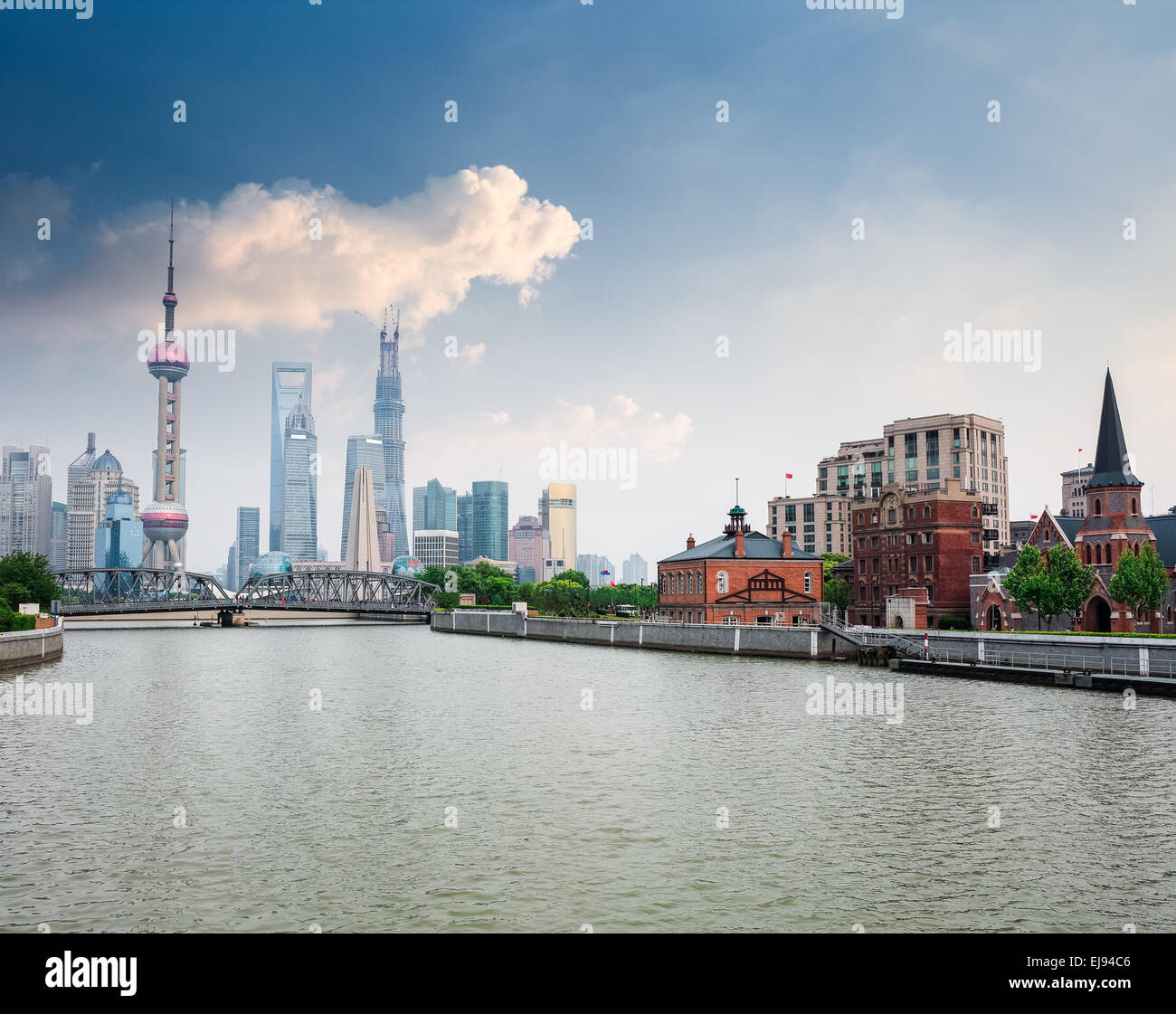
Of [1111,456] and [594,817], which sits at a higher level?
[1111,456]

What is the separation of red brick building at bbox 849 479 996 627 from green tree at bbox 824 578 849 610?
20.5m

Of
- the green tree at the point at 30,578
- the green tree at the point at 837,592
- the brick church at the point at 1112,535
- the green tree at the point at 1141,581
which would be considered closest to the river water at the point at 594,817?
the green tree at the point at 1141,581

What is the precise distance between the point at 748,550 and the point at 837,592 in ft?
109

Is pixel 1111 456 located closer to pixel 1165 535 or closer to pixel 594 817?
pixel 1165 535

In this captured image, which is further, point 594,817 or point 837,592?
point 837,592

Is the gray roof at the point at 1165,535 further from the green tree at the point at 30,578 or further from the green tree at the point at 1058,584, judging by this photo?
the green tree at the point at 30,578

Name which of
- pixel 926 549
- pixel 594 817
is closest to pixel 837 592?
pixel 926 549

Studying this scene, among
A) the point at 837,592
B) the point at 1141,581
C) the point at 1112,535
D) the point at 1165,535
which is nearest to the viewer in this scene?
the point at 1141,581

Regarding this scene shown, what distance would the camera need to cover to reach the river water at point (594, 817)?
21047 mm

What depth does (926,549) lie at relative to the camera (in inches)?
4220

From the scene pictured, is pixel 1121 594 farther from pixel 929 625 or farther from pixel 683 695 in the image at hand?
pixel 683 695

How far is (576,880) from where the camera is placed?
22.9 meters

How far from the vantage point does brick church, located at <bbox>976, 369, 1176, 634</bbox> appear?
8538cm

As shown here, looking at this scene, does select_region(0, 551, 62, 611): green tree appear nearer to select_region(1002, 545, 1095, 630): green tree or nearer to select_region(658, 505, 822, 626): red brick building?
select_region(658, 505, 822, 626): red brick building
